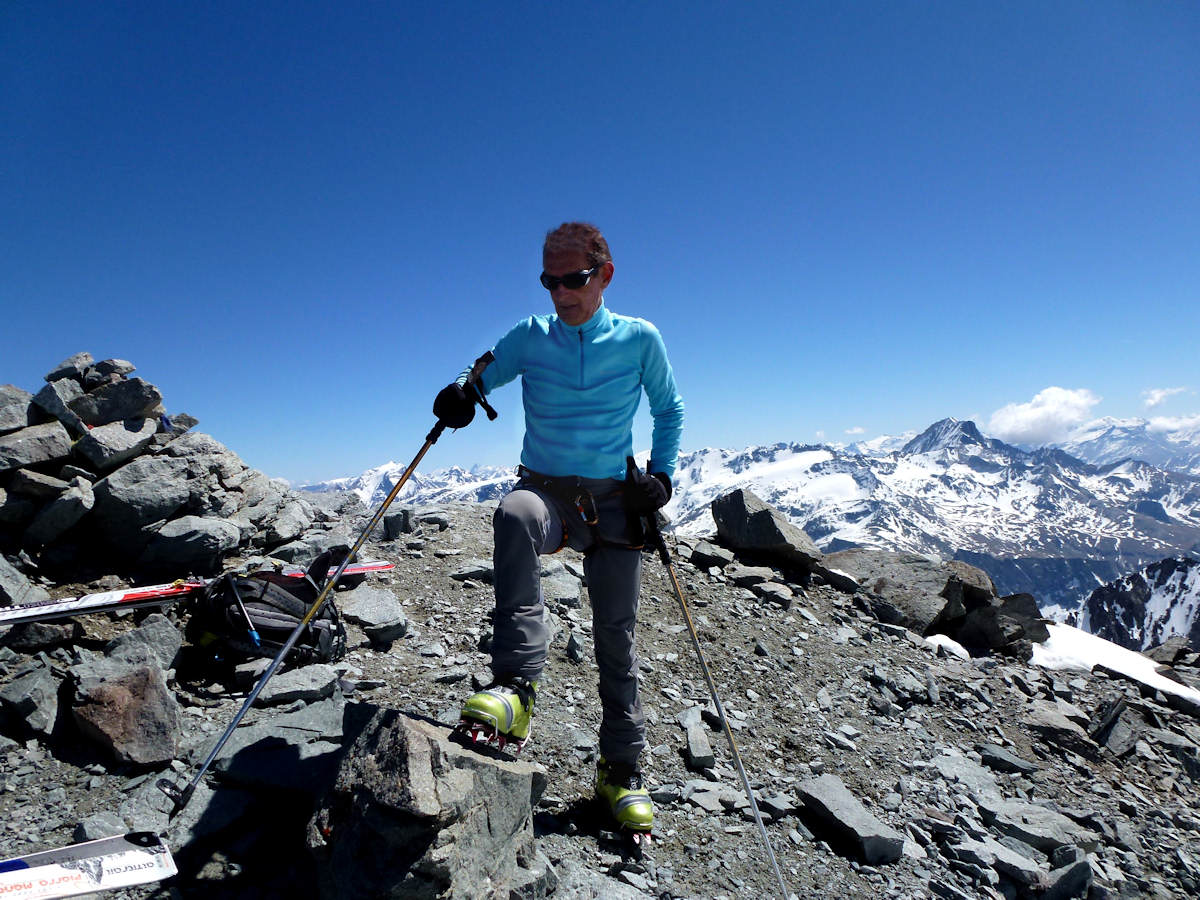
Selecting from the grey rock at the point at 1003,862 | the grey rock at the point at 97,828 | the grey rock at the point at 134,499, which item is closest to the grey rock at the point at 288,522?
the grey rock at the point at 134,499

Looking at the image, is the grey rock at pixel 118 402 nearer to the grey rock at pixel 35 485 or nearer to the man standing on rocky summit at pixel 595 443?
the grey rock at pixel 35 485

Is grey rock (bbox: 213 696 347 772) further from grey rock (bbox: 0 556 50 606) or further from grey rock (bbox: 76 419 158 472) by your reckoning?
grey rock (bbox: 76 419 158 472)

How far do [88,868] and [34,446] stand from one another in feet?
24.1

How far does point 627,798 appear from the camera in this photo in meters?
4.68

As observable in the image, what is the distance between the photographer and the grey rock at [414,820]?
10.4ft

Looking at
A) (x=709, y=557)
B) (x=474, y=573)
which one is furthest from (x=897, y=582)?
(x=474, y=573)

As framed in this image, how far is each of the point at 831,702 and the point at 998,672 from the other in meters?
5.08

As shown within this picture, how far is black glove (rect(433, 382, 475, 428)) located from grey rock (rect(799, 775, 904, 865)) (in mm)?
5021

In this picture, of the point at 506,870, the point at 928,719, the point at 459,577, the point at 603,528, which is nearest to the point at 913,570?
the point at 928,719

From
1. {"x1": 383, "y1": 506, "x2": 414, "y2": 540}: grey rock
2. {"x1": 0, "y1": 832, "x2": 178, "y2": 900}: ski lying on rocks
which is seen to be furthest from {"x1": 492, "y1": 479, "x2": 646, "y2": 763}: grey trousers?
{"x1": 383, "y1": 506, "x2": 414, "y2": 540}: grey rock

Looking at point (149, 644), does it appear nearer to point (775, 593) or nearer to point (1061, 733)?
point (775, 593)

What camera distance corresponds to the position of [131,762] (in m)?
4.63

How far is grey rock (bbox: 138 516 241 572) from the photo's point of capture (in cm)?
805

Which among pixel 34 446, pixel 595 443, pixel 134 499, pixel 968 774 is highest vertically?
pixel 34 446
